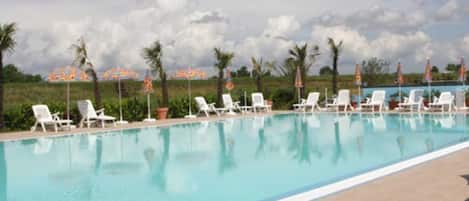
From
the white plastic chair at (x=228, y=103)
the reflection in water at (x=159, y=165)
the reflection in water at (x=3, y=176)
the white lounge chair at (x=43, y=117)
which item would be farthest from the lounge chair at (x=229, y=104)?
the reflection in water at (x=3, y=176)

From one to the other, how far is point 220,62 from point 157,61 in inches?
114

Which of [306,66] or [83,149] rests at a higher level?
[306,66]

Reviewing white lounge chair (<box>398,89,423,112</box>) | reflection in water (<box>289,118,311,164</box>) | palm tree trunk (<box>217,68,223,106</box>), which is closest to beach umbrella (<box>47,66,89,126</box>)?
reflection in water (<box>289,118,311,164</box>)

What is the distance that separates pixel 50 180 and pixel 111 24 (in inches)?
465

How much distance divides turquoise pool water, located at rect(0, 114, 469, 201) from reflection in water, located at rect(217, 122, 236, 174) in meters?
0.02

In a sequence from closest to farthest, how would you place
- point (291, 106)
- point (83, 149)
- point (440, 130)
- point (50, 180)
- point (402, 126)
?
point (50, 180)
point (83, 149)
point (440, 130)
point (402, 126)
point (291, 106)

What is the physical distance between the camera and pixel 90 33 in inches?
703

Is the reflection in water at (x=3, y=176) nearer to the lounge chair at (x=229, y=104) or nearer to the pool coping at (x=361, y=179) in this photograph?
the pool coping at (x=361, y=179)

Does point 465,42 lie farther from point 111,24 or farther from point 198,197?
point 198,197

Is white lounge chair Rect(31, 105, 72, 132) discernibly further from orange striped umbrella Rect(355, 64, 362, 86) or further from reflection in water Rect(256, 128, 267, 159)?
orange striped umbrella Rect(355, 64, 362, 86)

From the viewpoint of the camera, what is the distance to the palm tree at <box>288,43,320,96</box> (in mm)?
22439

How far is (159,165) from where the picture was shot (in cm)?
811

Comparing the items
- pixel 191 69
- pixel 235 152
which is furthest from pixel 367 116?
pixel 235 152

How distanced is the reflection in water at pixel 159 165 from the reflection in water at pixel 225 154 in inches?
34.1
